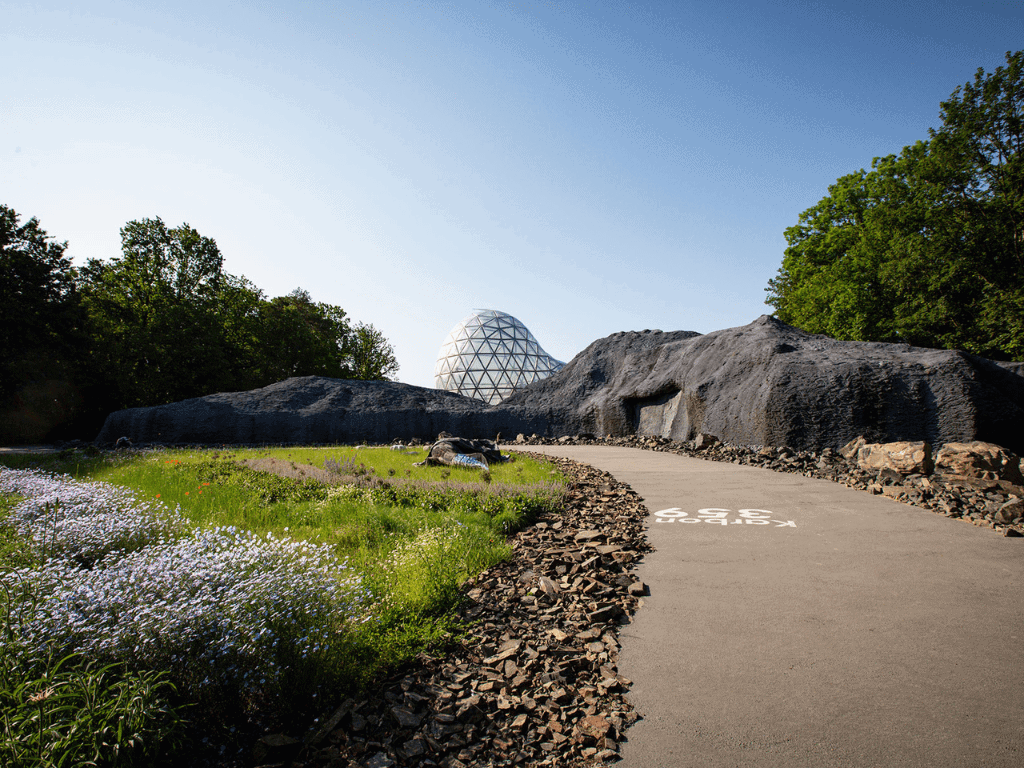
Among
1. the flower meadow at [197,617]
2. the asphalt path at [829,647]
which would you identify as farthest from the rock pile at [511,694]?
the flower meadow at [197,617]

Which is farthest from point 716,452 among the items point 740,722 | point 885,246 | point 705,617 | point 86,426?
point 86,426

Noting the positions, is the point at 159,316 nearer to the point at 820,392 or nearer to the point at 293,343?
the point at 293,343

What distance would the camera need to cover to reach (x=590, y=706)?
9.30 feet

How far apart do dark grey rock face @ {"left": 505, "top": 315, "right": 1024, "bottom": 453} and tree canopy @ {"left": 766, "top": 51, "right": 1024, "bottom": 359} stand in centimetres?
830

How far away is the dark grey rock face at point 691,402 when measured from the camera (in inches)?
471

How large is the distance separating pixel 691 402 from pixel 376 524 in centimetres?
1472

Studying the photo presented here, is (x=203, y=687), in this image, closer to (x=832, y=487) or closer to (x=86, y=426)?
(x=832, y=487)

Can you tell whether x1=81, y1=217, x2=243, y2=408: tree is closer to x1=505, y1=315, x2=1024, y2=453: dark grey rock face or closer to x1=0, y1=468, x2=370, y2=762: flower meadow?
x1=505, y1=315, x2=1024, y2=453: dark grey rock face

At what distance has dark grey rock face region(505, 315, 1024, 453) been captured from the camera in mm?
11602

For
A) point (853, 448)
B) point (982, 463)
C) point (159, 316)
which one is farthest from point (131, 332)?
point (982, 463)

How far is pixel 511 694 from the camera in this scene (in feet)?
9.86

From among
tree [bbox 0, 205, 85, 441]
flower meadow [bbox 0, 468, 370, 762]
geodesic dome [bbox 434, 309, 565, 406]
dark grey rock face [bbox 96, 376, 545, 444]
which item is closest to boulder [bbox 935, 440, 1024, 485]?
flower meadow [bbox 0, 468, 370, 762]

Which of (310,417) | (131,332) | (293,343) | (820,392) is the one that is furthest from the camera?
(293,343)

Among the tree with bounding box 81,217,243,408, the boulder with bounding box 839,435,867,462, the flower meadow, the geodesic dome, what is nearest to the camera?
the flower meadow
